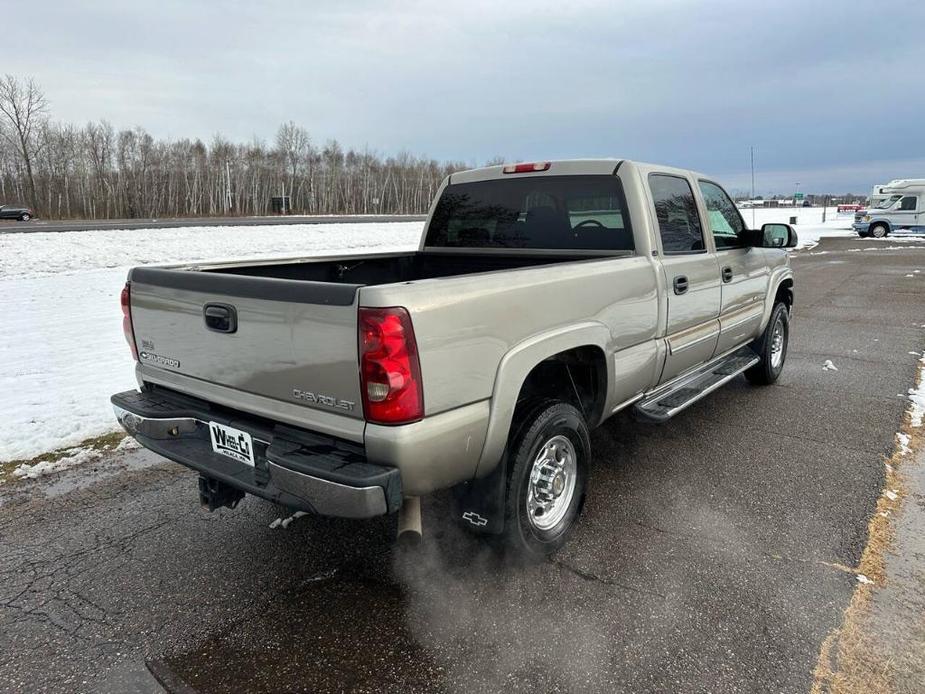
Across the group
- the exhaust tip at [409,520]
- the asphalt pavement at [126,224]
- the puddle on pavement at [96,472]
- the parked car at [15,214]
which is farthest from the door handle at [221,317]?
the parked car at [15,214]

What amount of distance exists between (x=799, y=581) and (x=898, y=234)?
115 feet

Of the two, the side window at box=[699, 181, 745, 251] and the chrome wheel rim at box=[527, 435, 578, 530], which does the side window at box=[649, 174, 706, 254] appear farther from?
the chrome wheel rim at box=[527, 435, 578, 530]

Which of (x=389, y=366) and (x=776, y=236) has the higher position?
(x=776, y=236)

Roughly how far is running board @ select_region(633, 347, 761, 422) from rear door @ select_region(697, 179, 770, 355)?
0.47ft

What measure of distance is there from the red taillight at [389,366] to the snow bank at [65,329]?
3467 millimetres

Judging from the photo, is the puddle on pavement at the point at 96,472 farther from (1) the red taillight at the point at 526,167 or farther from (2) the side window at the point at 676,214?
(2) the side window at the point at 676,214

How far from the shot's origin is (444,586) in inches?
115

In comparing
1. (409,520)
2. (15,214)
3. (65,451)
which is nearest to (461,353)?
(409,520)

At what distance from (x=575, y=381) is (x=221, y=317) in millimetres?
1924

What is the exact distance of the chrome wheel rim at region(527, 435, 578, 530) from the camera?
3.08 metres

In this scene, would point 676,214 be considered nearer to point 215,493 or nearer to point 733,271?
point 733,271

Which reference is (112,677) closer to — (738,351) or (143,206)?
(738,351)

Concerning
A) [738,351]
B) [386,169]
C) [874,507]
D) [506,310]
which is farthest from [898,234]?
[386,169]

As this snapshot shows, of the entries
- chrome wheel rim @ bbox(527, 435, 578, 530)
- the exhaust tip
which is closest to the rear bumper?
the exhaust tip
